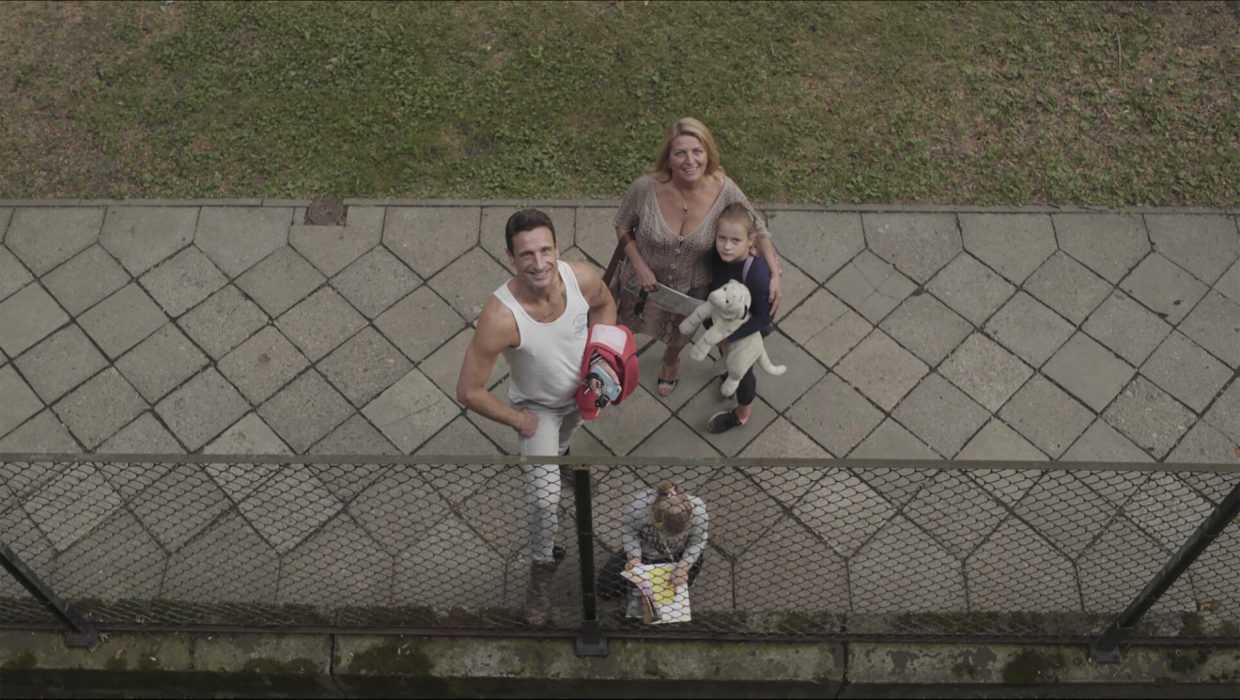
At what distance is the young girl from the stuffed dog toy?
2.0 inches

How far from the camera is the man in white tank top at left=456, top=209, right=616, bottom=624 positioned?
142 inches

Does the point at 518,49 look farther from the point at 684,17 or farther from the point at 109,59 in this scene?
the point at 109,59

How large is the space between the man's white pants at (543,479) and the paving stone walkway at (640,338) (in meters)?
0.81

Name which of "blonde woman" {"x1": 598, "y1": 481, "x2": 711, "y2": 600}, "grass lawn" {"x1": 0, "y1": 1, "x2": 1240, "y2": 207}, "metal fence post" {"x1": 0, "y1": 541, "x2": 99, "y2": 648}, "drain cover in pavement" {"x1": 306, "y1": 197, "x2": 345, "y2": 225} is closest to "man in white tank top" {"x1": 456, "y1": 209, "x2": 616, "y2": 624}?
"blonde woman" {"x1": 598, "y1": 481, "x2": 711, "y2": 600}

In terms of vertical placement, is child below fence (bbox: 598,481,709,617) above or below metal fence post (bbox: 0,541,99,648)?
above

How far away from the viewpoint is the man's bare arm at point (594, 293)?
12.8ft

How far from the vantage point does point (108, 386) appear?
509 cm

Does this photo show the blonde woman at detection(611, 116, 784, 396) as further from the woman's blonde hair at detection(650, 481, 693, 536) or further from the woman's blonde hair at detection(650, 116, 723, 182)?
the woman's blonde hair at detection(650, 481, 693, 536)

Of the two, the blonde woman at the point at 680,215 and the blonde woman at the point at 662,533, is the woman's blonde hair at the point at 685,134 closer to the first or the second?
the blonde woman at the point at 680,215

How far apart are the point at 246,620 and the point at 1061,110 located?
5815mm

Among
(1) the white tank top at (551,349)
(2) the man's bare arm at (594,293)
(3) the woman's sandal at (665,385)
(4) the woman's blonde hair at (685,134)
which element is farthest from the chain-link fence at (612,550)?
(4) the woman's blonde hair at (685,134)

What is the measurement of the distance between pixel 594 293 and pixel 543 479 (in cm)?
80

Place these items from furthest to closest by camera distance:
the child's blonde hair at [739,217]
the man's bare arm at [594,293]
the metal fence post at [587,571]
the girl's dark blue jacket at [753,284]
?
the girl's dark blue jacket at [753,284] → the child's blonde hair at [739,217] → the man's bare arm at [594,293] → the metal fence post at [587,571]

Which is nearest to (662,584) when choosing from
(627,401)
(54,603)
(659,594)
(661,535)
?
(659,594)
